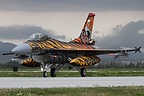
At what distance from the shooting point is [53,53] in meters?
47.2

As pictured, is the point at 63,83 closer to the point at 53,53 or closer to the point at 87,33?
the point at 53,53

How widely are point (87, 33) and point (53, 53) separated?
41.3 feet

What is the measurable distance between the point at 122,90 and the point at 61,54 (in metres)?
24.4

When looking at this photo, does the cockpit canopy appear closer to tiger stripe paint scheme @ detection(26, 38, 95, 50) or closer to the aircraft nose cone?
tiger stripe paint scheme @ detection(26, 38, 95, 50)

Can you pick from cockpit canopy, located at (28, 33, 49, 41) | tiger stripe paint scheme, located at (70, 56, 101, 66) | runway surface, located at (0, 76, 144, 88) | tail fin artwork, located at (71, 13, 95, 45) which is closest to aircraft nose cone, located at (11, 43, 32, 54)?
cockpit canopy, located at (28, 33, 49, 41)

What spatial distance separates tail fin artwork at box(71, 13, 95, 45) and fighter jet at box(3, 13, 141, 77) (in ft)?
5.89

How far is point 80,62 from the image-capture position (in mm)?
47031

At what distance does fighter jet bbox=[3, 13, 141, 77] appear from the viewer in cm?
4431

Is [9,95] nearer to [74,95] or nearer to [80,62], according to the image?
[74,95]

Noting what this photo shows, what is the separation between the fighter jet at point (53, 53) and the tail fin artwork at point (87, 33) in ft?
5.89

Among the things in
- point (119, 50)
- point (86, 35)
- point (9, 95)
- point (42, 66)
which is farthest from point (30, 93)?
point (86, 35)

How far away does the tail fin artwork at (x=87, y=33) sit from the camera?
57.4 meters

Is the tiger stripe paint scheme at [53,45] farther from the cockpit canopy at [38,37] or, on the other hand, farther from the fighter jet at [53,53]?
the cockpit canopy at [38,37]

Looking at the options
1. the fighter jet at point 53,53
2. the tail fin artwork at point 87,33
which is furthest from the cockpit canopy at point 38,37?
the tail fin artwork at point 87,33
